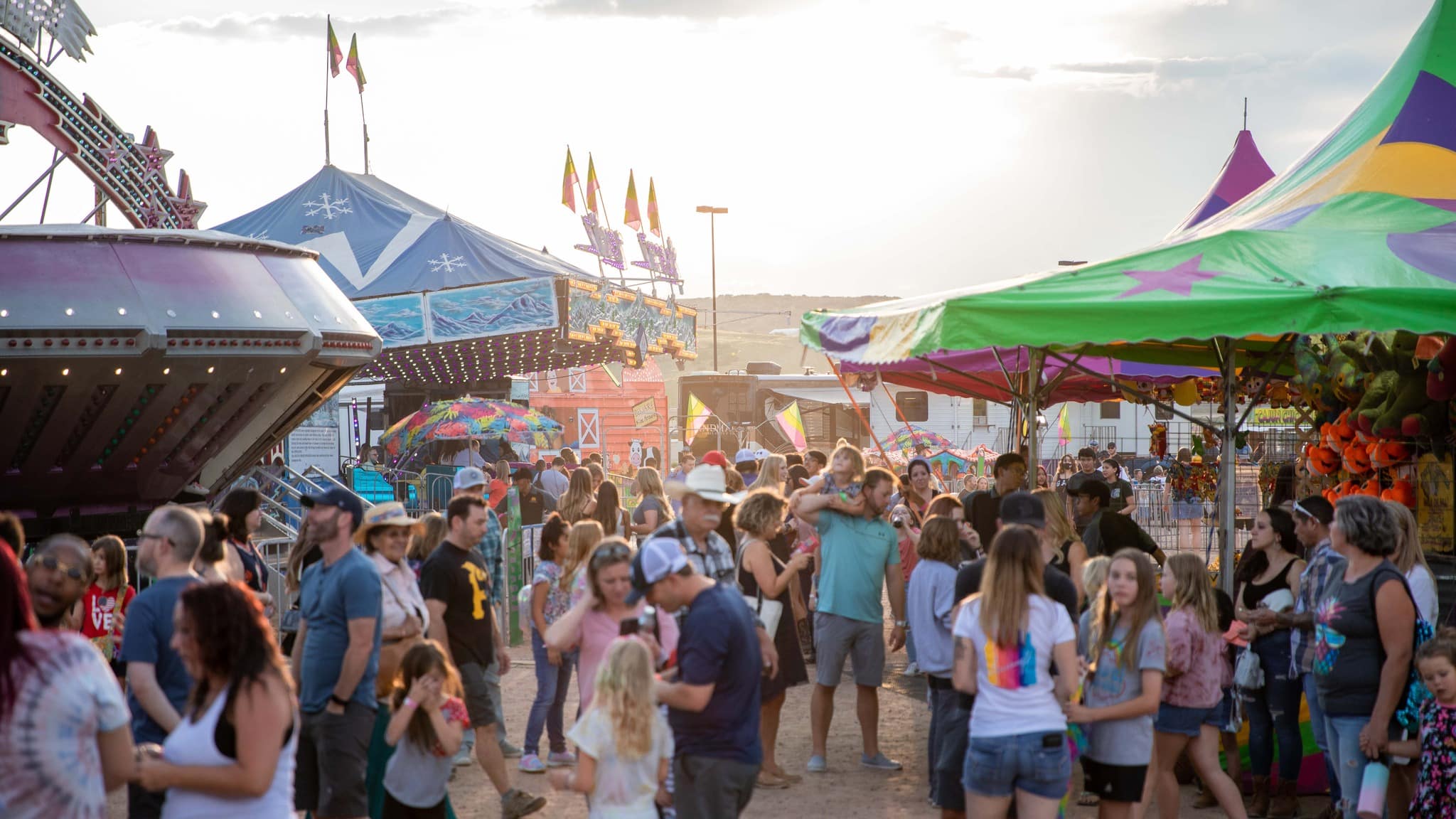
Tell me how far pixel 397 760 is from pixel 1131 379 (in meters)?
10.3

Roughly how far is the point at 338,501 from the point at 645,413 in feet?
93.2

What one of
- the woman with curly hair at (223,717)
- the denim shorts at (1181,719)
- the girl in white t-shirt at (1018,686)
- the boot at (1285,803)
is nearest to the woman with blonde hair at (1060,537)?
the denim shorts at (1181,719)

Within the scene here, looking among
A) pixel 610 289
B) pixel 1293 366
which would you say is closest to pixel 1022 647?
pixel 1293 366

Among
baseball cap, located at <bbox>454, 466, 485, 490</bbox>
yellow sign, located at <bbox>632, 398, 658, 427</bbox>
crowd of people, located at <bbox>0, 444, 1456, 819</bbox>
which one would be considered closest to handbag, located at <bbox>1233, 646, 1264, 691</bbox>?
crowd of people, located at <bbox>0, 444, 1456, 819</bbox>

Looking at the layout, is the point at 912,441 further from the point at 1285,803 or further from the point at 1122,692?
the point at 1122,692

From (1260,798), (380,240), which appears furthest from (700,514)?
(380,240)

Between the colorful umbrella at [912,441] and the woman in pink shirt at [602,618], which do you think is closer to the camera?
the woman in pink shirt at [602,618]

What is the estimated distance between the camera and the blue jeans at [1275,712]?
6.47m

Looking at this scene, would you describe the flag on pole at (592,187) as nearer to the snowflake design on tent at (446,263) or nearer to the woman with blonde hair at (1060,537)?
the snowflake design on tent at (446,263)

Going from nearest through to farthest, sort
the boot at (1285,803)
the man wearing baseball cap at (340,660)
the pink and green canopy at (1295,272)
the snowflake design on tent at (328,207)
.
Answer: the man wearing baseball cap at (340,660) → the pink and green canopy at (1295,272) → the boot at (1285,803) → the snowflake design on tent at (328,207)

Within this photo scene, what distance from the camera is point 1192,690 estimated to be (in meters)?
5.83

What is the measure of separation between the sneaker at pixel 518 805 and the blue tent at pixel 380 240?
21.3 meters

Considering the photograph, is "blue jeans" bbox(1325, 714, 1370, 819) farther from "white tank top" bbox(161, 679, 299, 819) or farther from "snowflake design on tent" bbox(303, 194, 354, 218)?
"snowflake design on tent" bbox(303, 194, 354, 218)

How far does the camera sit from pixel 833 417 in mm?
39875
